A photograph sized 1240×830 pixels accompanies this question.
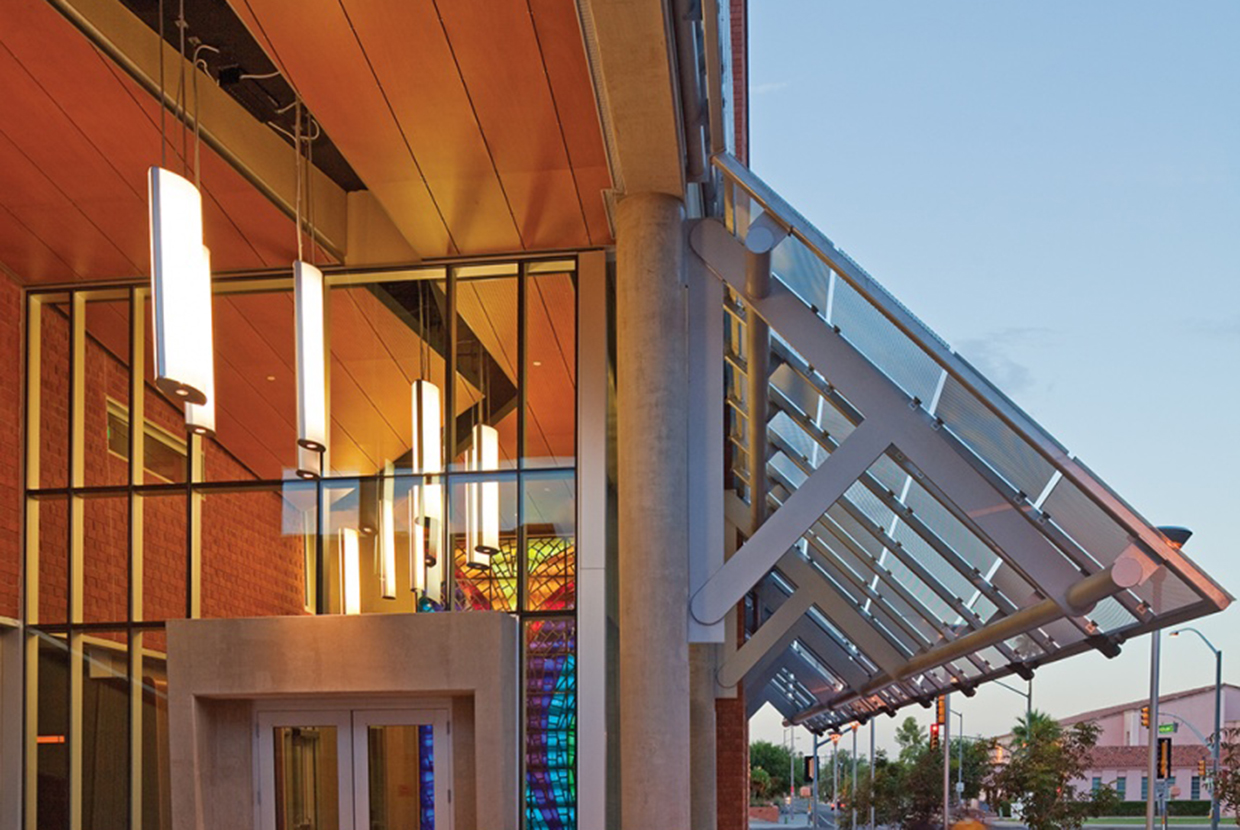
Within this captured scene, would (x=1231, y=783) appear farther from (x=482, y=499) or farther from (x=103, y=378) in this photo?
(x=103, y=378)

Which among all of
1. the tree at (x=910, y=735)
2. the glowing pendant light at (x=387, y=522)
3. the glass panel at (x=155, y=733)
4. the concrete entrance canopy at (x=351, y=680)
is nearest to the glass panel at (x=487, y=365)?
the glowing pendant light at (x=387, y=522)

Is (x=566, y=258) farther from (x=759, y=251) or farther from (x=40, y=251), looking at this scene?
(x=40, y=251)

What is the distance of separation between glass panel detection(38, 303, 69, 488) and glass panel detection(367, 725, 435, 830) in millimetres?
5047

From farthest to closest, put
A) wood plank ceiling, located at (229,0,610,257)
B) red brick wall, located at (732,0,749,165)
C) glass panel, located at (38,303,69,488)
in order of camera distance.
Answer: red brick wall, located at (732,0,749,165), glass panel, located at (38,303,69,488), wood plank ceiling, located at (229,0,610,257)

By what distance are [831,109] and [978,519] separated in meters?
155

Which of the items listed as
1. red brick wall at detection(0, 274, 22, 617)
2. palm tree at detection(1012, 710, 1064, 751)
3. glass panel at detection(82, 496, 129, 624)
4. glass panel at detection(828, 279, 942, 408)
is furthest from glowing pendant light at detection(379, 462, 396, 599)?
palm tree at detection(1012, 710, 1064, 751)

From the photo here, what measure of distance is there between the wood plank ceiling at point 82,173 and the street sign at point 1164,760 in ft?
119

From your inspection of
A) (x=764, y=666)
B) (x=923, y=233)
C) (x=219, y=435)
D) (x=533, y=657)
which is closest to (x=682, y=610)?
(x=533, y=657)

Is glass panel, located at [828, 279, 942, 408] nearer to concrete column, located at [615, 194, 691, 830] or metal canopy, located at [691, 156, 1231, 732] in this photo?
metal canopy, located at [691, 156, 1231, 732]

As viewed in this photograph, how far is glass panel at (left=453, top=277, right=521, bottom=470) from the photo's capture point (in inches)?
607

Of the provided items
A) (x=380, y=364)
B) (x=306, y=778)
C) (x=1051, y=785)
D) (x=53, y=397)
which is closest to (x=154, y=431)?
(x=53, y=397)

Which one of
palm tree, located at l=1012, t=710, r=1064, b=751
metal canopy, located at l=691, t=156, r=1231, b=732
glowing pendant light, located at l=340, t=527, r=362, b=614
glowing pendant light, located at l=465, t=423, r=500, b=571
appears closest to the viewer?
metal canopy, located at l=691, t=156, r=1231, b=732

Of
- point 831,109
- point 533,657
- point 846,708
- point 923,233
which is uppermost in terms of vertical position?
point 831,109

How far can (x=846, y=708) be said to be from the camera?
49.7m
